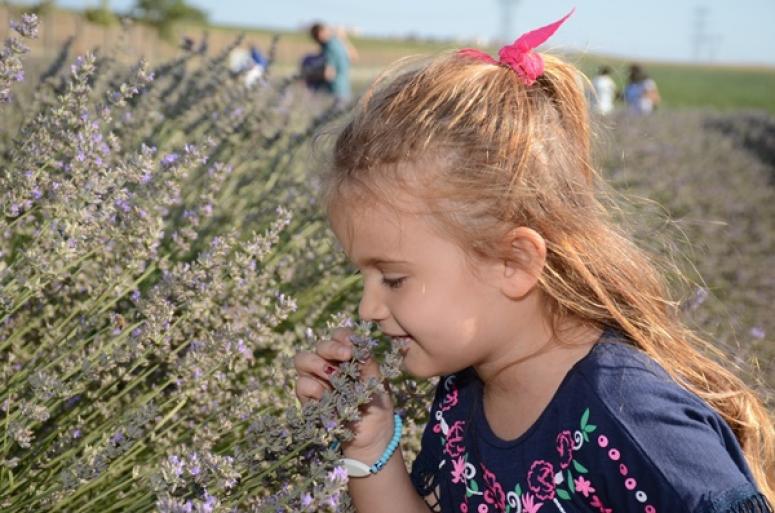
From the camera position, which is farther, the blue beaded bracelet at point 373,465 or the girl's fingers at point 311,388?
the blue beaded bracelet at point 373,465

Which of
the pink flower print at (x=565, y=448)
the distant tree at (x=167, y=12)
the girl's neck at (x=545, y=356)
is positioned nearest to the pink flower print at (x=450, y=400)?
the girl's neck at (x=545, y=356)

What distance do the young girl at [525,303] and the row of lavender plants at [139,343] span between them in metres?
0.14

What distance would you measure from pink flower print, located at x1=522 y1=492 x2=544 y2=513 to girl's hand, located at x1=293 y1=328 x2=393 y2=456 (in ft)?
0.86

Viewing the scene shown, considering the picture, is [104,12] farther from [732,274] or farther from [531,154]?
[531,154]

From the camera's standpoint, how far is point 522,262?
154 cm

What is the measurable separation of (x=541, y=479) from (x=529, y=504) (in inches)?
2.0

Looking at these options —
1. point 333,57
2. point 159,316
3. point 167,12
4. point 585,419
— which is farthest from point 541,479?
point 167,12

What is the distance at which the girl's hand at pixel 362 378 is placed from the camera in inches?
62.1

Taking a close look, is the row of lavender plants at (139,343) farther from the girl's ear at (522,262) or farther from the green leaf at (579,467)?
the green leaf at (579,467)

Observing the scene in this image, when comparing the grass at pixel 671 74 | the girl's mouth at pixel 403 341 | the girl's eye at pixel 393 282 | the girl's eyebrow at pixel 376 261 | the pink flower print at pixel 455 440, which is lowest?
the grass at pixel 671 74

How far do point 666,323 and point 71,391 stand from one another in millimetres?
959

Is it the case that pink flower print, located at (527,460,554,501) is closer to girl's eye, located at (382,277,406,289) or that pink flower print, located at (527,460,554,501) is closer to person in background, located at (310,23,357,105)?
girl's eye, located at (382,277,406,289)

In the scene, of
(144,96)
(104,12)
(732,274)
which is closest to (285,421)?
(144,96)

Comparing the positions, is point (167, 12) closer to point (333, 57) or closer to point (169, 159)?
point (333, 57)
